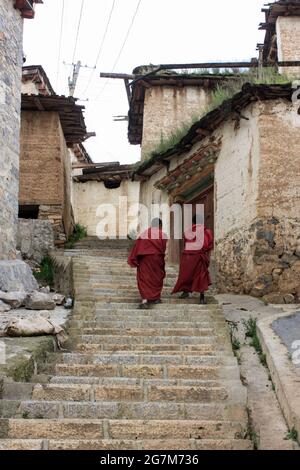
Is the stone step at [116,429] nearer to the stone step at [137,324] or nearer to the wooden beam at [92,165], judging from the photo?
the stone step at [137,324]

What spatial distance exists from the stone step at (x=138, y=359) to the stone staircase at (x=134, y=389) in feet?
0.03

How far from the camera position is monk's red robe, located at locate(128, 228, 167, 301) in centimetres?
843

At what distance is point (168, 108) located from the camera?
635 inches

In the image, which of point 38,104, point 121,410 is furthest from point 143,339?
point 38,104

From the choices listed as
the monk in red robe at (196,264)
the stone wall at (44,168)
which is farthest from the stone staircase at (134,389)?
the stone wall at (44,168)

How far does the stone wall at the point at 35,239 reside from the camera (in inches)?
518

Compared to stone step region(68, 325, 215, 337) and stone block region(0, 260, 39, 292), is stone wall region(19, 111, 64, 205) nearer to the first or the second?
stone block region(0, 260, 39, 292)

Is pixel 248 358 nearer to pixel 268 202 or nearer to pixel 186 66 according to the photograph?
pixel 268 202

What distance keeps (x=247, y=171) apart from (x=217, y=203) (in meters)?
1.20

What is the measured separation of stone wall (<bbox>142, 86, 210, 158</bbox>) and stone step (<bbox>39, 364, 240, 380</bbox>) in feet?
34.5

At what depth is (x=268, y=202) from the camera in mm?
9734

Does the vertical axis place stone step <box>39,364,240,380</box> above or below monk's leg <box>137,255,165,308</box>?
below

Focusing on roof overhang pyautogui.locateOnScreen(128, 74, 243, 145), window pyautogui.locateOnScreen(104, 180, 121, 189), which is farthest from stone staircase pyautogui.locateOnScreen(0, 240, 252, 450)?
window pyautogui.locateOnScreen(104, 180, 121, 189)

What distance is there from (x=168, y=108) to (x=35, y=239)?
5.25m
